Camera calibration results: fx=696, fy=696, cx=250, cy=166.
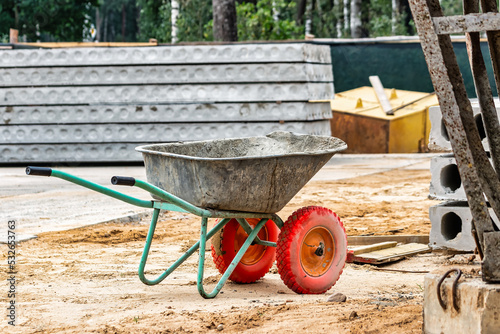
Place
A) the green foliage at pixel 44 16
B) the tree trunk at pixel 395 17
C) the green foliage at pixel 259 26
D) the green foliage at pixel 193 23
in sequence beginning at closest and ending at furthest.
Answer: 1. the green foliage at pixel 259 26
2. the green foliage at pixel 193 23
3. the tree trunk at pixel 395 17
4. the green foliage at pixel 44 16

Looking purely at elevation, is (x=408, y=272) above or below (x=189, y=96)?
below

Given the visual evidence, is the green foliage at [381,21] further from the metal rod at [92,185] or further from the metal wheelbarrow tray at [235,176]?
the metal rod at [92,185]

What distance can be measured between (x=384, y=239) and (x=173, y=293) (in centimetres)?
215

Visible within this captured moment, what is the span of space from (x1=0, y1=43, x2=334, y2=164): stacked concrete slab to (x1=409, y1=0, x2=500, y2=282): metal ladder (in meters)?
8.03

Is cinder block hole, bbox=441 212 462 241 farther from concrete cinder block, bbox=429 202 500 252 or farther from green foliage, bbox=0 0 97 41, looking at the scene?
green foliage, bbox=0 0 97 41

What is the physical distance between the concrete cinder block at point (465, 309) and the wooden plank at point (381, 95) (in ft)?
32.6

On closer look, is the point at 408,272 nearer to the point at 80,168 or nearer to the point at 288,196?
the point at 288,196

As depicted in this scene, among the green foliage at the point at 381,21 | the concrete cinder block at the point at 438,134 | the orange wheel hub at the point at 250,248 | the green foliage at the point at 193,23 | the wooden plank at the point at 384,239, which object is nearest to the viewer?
the orange wheel hub at the point at 250,248

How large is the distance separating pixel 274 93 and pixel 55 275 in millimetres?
7084

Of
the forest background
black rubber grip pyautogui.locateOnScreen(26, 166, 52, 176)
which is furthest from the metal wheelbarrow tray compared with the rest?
the forest background

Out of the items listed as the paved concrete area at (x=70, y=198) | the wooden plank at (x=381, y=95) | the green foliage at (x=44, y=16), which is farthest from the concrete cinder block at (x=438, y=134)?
the green foliage at (x=44, y=16)

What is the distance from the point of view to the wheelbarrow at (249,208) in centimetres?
368

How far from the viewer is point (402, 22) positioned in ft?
Result: 80.9

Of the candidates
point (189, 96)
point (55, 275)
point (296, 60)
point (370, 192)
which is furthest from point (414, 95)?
point (55, 275)
